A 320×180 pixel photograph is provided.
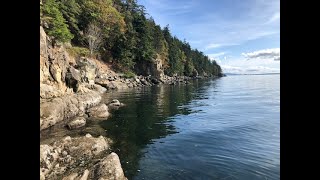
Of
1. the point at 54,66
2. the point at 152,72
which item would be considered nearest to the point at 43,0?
the point at 54,66

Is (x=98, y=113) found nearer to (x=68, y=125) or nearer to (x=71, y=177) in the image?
(x=68, y=125)

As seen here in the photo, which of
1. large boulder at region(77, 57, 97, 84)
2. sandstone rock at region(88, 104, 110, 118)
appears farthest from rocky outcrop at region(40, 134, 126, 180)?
large boulder at region(77, 57, 97, 84)

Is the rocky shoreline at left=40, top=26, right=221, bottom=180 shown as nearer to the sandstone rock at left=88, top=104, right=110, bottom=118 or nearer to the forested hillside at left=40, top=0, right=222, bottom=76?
the sandstone rock at left=88, top=104, right=110, bottom=118

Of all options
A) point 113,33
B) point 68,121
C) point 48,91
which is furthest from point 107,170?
point 113,33

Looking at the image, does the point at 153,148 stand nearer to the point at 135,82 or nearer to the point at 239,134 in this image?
the point at 239,134

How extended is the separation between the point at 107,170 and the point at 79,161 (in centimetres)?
215

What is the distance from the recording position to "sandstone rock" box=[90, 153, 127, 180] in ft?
30.0

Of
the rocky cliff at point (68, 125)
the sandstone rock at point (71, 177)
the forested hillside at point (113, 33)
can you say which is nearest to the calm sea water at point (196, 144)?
the rocky cliff at point (68, 125)

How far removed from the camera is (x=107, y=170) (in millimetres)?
9344

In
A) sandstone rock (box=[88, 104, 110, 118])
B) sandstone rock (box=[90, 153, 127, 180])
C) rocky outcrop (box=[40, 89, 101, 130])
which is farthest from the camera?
sandstone rock (box=[88, 104, 110, 118])

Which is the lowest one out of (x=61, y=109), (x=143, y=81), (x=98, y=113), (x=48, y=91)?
A: (x=98, y=113)

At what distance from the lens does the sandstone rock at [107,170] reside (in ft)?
30.0

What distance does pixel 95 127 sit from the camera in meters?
18.0
